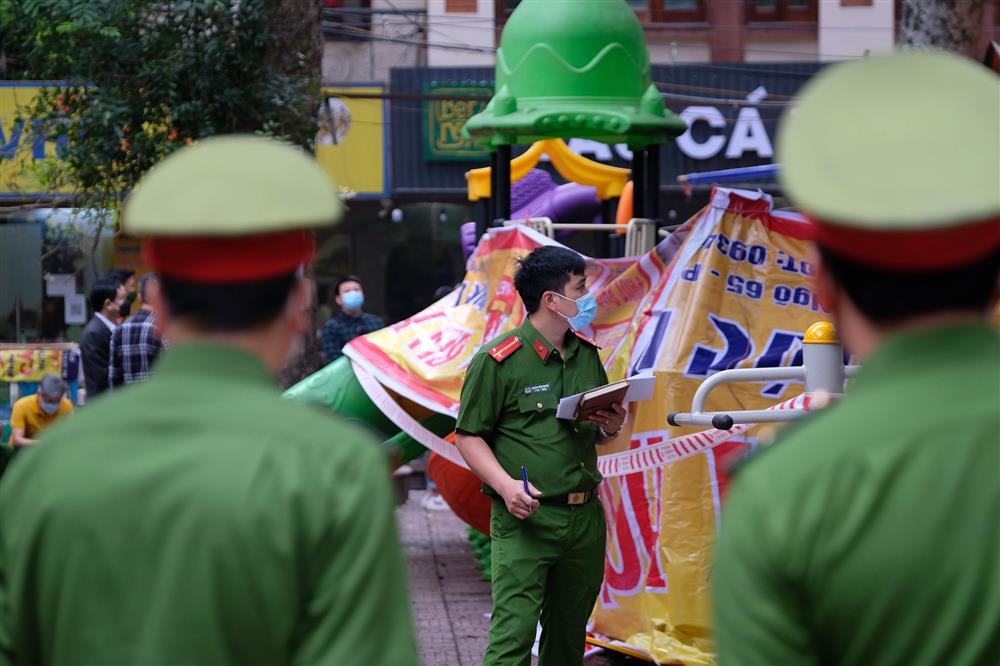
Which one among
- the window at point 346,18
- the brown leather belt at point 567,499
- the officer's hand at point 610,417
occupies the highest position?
the window at point 346,18

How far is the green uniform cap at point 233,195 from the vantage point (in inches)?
77.7

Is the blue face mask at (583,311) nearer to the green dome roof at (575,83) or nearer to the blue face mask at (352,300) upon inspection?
the green dome roof at (575,83)

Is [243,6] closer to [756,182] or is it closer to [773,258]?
[773,258]

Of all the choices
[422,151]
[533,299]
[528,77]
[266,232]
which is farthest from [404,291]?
[266,232]

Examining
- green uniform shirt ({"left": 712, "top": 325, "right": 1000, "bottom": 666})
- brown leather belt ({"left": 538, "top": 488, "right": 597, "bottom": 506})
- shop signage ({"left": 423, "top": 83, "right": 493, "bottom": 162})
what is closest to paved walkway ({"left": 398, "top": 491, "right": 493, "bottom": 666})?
brown leather belt ({"left": 538, "top": 488, "right": 597, "bottom": 506})

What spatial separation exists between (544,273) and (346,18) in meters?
13.9

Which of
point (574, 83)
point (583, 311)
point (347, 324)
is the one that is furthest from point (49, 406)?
point (583, 311)

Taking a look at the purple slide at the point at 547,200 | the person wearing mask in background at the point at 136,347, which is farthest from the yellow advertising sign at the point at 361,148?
the person wearing mask in background at the point at 136,347

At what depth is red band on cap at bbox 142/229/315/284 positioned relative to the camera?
200cm

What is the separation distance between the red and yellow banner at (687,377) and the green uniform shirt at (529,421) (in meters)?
0.73

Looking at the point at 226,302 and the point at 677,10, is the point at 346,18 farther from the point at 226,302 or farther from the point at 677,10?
the point at 226,302

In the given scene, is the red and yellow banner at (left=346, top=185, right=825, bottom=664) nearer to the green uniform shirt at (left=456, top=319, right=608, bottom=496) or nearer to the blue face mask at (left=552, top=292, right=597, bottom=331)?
the blue face mask at (left=552, top=292, right=597, bottom=331)

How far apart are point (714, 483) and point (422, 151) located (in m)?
12.3

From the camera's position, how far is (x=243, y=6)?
9664 millimetres
